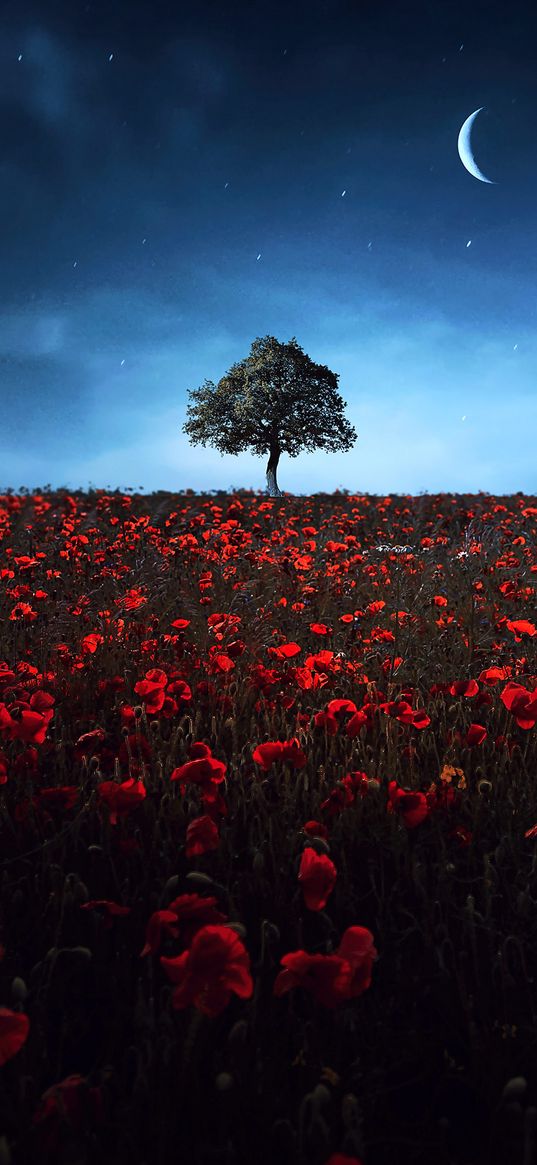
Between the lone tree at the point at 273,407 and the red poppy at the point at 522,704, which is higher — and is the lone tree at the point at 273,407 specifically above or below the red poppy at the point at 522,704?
above

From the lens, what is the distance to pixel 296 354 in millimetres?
34719

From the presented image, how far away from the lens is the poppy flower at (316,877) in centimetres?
154

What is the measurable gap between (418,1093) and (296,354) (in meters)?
35.4

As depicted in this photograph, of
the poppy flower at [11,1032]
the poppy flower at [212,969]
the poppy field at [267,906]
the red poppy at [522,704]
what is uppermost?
the red poppy at [522,704]

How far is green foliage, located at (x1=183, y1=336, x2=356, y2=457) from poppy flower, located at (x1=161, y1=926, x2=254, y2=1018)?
110 feet

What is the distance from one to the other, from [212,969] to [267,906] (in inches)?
33.7

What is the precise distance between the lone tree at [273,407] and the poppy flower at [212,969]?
108 ft

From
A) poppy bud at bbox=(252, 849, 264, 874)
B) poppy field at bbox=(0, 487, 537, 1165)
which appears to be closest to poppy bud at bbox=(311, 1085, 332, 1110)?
poppy field at bbox=(0, 487, 537, 1165)

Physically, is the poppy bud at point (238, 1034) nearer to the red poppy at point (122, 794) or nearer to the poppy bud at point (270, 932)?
the poppy bud at point (270, 932)

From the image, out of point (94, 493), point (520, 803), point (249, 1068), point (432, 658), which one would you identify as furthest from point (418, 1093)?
point (94, 493)

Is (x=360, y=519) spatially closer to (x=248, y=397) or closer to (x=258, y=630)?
(x=258, y=630)

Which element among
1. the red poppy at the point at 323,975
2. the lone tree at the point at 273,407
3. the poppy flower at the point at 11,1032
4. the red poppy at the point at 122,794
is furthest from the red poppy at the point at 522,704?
the lone tree at the point at 273,407

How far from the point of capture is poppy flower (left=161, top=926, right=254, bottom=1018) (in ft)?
3.83

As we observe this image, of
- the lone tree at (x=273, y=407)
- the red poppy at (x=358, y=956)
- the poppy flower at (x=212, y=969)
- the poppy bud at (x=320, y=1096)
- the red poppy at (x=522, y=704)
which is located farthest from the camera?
the lone tree at (x=273, y=407)
